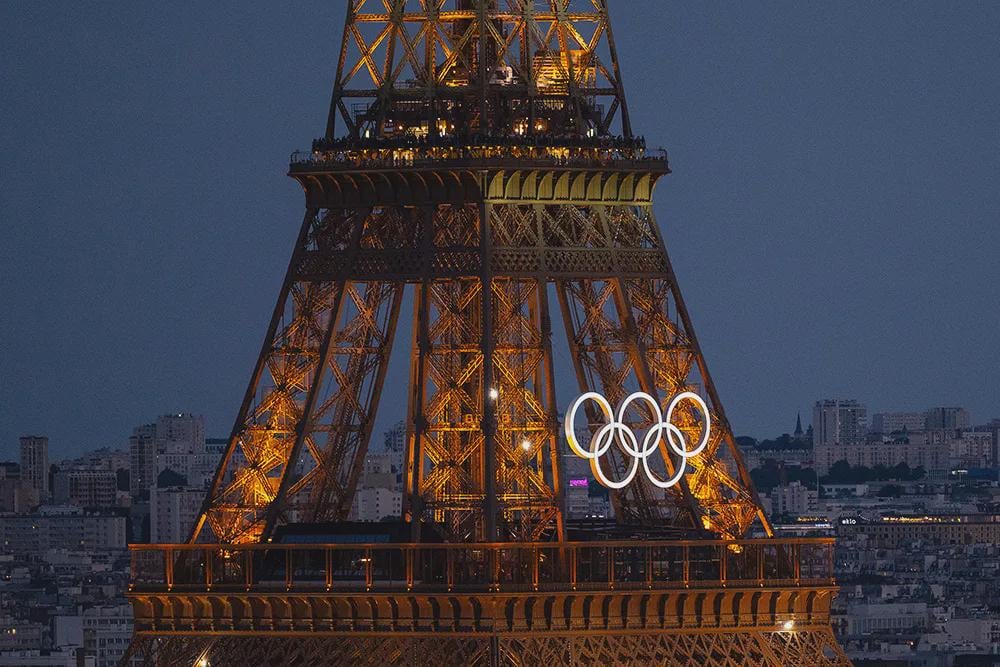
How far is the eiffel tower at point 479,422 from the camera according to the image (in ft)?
274

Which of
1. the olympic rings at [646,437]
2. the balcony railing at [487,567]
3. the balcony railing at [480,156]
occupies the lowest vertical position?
the balcony railing at [487,567]

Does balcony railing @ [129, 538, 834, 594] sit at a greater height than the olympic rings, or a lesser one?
lesser

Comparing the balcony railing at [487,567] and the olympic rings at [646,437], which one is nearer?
the balcony railing at [487,567]

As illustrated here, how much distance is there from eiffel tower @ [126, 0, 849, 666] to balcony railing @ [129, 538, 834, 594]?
54mm

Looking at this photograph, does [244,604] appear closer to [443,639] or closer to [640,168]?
[443,639]

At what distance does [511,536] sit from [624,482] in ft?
7.58

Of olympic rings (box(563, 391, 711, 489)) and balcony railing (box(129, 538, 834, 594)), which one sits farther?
olympic rings (box(563, 391, 711, 489))

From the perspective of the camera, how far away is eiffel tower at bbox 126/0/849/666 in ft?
274

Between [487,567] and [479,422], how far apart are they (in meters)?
2.86

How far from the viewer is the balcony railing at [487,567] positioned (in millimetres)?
83125

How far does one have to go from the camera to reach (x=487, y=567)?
83000 millimetres

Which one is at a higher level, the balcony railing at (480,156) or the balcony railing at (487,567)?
the balcony railing at (480,156)

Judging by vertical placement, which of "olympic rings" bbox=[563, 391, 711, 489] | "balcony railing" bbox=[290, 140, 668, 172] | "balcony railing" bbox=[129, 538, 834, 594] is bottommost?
"balcony railing" bbox=[129, 538, 834, 594]

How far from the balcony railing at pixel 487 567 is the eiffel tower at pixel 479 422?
0.05 meters
